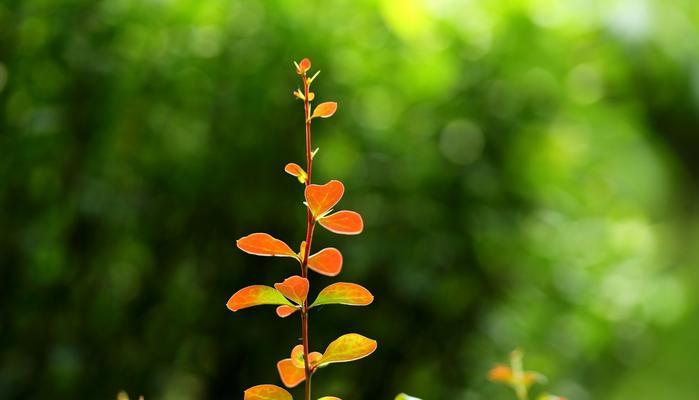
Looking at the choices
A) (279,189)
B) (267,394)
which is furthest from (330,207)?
(279,189)

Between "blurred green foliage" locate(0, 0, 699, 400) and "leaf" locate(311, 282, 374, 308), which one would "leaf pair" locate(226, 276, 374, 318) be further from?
"blurred green foliage" locate(0, 0, 699, 400)

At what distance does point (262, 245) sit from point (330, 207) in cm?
4

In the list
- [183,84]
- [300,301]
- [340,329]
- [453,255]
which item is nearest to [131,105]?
[183,84]

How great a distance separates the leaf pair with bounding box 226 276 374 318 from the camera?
1.61 feet

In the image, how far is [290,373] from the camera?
52 cm

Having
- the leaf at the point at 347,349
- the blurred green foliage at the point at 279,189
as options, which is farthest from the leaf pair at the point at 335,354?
the blurred green foliage at the point at 279,189

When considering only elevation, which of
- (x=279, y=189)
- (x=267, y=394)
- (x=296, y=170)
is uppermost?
(x=279, y=189)

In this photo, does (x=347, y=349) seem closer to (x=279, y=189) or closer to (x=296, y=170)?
(x=296, y=170)

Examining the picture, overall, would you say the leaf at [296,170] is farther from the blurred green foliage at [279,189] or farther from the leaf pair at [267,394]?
the blurred green foliage at [279,189]

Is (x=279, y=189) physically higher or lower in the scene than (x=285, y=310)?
higher

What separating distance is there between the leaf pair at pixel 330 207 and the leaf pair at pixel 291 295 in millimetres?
32

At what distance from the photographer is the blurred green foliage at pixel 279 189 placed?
5.40 ft

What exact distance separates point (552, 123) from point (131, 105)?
898 millimetres

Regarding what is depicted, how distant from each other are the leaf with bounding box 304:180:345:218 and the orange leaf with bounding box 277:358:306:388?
0.09 m
